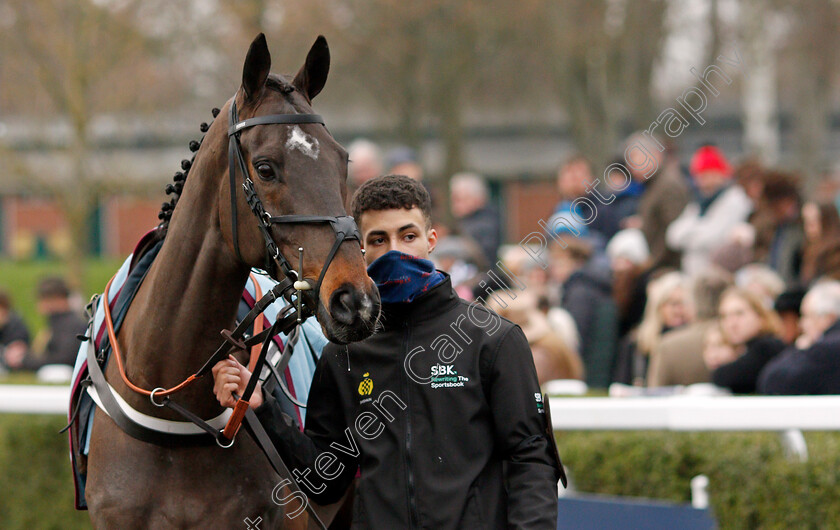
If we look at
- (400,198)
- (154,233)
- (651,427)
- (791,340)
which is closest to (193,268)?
(154,233)

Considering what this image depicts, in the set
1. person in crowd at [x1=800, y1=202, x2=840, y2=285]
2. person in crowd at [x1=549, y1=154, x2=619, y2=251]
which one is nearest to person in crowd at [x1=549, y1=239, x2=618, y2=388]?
person in crowd at [x1=549, y1=154, x2=619, y2=251]

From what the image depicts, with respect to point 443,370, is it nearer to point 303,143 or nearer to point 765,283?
point 303,143

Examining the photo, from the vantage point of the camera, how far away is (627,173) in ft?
→ 27.2

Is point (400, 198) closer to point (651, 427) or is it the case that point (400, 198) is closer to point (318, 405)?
point (318, 405)

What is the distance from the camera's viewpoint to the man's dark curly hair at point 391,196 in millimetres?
2822

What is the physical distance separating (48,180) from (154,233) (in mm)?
15373

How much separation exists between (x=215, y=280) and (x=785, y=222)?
527cm

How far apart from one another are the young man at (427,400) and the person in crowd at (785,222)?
492 cm

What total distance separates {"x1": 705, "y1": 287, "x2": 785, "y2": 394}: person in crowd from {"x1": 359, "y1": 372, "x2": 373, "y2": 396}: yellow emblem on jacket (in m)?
3.20

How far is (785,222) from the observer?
721 cm

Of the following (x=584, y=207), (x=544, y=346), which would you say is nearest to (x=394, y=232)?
(x=544, y=346)

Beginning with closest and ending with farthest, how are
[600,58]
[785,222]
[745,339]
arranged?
[745,339], [785,222], [600,58]

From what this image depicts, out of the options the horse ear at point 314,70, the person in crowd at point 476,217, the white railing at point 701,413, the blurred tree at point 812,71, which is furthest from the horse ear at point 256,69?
the blurred tree at point 812,71

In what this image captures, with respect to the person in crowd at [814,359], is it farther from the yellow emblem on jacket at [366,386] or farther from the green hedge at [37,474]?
the green hedge at [37,474]
